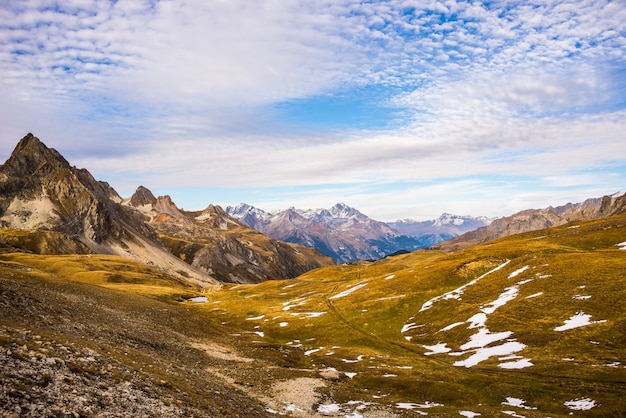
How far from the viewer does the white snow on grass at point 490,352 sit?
60875 millimetres

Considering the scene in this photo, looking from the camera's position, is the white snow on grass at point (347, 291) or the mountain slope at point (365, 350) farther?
the white snow on grass at point (347, 291)

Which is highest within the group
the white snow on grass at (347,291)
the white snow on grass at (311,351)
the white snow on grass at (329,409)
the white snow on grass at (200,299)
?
the white snow on grass at (329,409)

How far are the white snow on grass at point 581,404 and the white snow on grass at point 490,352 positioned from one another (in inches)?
674

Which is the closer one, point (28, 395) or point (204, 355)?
point (28, 395)

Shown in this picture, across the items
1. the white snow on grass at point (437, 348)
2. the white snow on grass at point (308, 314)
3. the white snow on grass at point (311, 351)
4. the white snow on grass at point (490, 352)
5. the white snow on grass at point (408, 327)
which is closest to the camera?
the white snow on grass at point (490, 352)

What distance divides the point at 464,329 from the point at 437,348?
8.03 meters

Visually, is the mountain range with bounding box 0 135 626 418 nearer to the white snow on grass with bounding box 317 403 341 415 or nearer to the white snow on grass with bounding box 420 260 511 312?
the white snow on grass with bounding box 317 403 341 415

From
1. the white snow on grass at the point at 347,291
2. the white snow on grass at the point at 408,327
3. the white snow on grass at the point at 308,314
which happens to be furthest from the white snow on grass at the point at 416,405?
the white snow on grass at the point at 347,291

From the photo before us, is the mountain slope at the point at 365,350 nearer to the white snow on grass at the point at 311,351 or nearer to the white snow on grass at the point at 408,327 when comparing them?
the white snow on grass at the point at 311,351

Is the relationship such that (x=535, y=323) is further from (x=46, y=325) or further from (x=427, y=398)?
(x=46, y=325)

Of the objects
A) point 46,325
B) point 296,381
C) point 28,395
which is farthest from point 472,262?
point 28,395

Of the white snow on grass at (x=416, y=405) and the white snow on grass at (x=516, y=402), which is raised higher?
the white snow on grass at (x=416, y=405)

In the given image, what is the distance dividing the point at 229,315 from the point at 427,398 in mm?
87005

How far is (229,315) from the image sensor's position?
12475 centimetres
